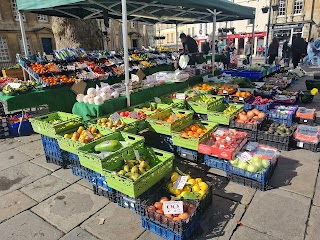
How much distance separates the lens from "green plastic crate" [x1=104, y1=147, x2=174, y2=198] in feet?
9.59

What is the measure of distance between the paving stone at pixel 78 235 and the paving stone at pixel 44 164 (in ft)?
5.98

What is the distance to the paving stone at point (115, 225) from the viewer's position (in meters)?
2.88

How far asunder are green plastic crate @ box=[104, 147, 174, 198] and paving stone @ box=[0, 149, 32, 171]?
262 centimetres

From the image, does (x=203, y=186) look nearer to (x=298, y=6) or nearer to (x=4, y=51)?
(x=4, y=51)

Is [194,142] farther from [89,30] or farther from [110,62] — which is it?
[89,30]

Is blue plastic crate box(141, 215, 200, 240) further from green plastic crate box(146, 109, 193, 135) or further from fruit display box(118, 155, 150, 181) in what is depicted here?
green plastic crate box(146, 109, 193, 135)

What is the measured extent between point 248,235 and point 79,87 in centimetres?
547

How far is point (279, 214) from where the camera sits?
122 inches

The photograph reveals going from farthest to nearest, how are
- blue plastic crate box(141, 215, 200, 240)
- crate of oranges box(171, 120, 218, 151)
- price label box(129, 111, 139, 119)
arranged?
price label box(129, 111, 139, 119) < crate of oranges box(171, 120, 218, 151) < blue plastic crate box(141, 215, 200, 240)

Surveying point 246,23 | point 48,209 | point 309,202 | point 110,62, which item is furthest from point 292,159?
point 246,23

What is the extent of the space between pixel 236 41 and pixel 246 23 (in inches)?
109

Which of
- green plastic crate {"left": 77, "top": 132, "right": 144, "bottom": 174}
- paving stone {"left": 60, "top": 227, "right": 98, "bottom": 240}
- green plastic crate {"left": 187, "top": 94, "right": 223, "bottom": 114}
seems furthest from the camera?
green plastic crate {"left": 187, "top": 94, "right": 223, "bottom": 114}

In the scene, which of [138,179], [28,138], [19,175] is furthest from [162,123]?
[28,138]

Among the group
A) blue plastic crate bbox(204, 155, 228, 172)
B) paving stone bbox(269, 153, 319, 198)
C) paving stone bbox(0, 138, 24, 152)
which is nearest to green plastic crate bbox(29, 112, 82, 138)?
paving stone bbox(0, 138, 24, 152)
